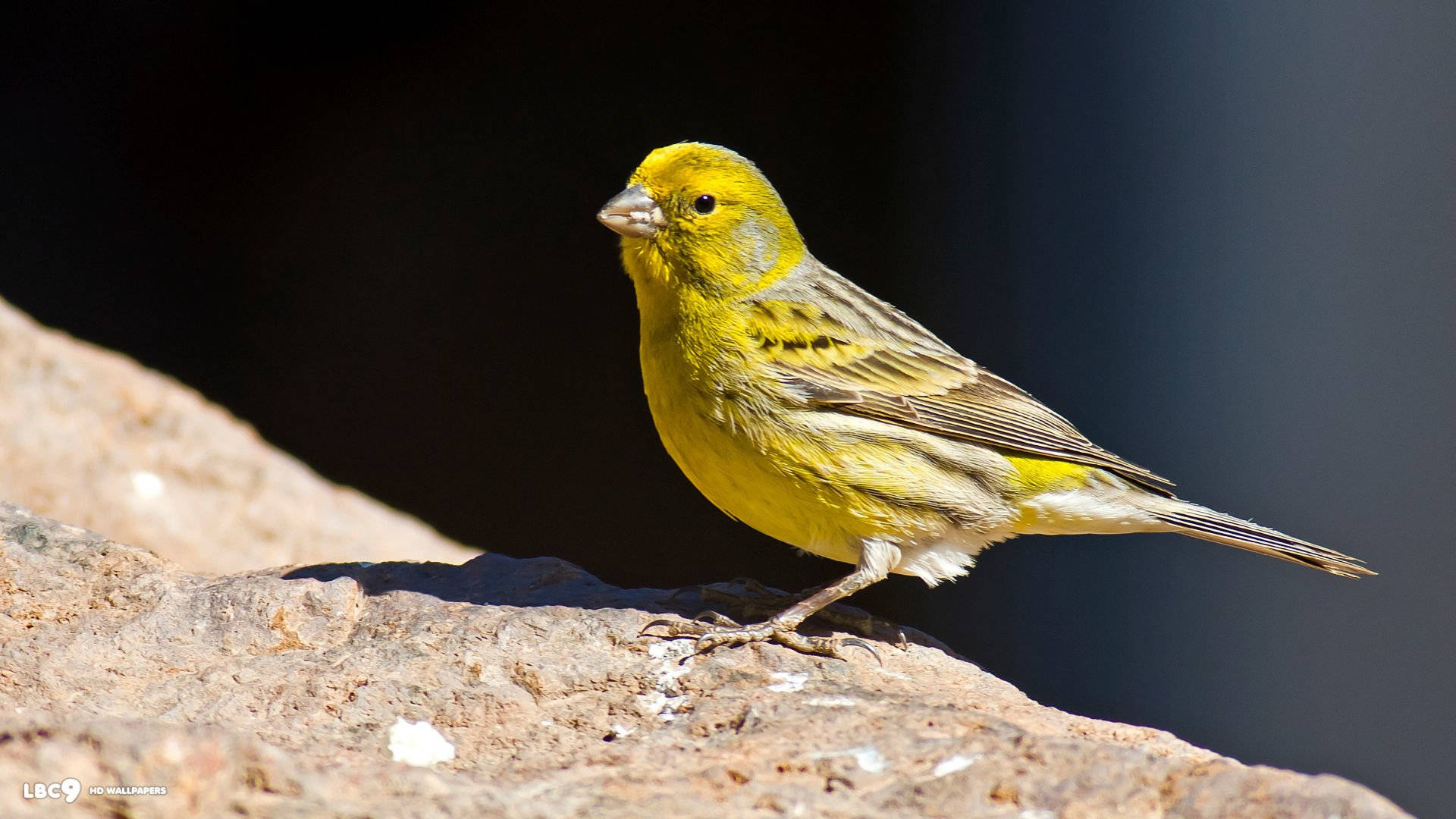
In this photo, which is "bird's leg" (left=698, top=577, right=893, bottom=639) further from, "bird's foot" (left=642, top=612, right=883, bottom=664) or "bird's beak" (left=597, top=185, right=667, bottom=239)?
"bird's beak" (left=597, top=185, right=667, bottom=239)

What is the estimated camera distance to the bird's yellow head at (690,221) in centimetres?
408

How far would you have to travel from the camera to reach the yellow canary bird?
3750mm

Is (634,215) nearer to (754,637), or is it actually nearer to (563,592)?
(563,592)

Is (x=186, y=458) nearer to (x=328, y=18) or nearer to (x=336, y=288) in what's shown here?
(x=336, y=288)

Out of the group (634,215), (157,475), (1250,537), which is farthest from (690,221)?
(157,475)

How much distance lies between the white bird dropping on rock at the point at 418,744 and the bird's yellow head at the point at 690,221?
1.72 m

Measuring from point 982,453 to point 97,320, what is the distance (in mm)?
Result: 7473

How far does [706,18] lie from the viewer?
8.88 metres

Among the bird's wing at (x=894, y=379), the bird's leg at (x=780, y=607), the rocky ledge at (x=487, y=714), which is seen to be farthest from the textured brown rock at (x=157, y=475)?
the bird's wing at (x=894, y=379)

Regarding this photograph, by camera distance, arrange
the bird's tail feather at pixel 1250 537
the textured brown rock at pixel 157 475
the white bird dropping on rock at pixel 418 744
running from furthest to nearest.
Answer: the textured brown rock at pixel 157 475 < the bird's tail feather at pixel 1250 537 < the white bird dropping on rock at pixel 418 744

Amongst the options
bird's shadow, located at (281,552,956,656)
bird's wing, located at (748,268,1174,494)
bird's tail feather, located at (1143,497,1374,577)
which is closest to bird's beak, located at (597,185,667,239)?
bird's wing, located at (748,268,1174,494)

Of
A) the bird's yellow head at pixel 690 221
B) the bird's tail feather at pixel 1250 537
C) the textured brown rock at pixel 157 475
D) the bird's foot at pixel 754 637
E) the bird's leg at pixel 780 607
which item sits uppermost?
the bird's yellow head at pixel 690 221

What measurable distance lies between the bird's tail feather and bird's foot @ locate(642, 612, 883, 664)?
122cm

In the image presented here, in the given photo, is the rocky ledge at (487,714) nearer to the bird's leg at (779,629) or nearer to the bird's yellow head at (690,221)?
the bird's leg at (779,629)
